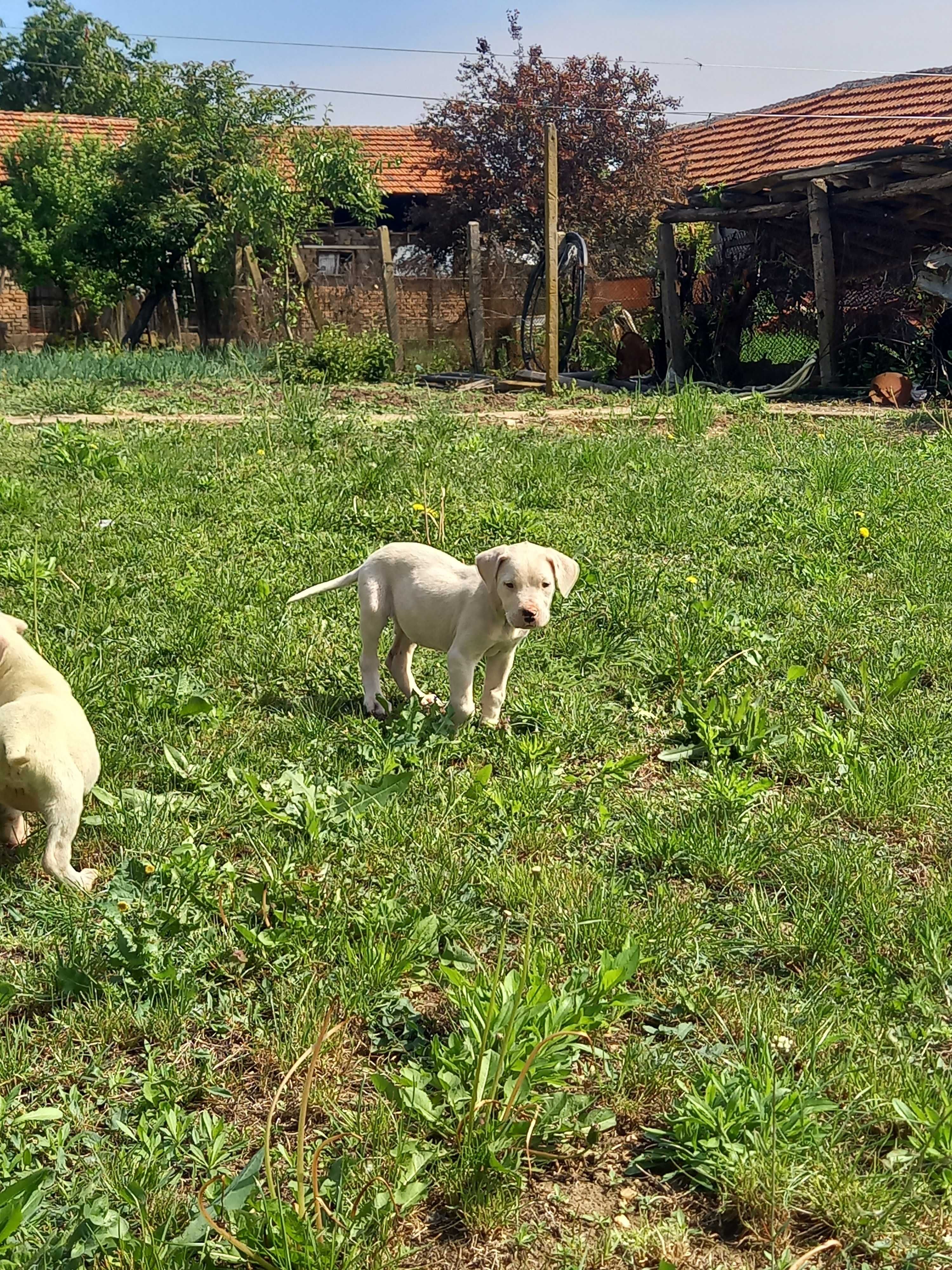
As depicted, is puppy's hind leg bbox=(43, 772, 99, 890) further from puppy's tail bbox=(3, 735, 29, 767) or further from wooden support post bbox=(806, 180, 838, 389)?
wooden support post bbox=(806, 180, 838, 389)

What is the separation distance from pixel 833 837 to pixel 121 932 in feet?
7.02

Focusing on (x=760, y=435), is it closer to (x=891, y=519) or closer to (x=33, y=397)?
(x=891, y=519)

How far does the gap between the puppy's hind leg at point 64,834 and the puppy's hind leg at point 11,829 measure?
A: 287 mm

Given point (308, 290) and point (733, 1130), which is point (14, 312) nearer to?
point (308, 290)

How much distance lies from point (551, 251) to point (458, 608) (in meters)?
10.7

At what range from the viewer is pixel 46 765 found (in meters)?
3.15

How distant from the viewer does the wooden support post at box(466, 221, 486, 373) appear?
1930 centimetres

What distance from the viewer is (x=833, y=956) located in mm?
2945

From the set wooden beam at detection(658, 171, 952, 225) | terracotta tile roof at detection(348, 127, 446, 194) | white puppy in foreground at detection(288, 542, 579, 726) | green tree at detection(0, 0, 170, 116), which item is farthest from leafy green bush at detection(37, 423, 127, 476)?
green tree at detection(0, 0, 170, 116)

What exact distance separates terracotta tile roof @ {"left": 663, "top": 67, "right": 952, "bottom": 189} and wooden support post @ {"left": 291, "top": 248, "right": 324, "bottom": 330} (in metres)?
7.08

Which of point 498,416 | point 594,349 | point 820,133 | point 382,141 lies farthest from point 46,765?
point 382,141

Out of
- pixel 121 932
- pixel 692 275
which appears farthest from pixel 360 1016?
pixel 692 275

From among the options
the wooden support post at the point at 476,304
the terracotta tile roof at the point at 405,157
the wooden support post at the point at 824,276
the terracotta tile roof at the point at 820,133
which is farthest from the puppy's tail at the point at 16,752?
the terracotta tile roof at the point at 405,157

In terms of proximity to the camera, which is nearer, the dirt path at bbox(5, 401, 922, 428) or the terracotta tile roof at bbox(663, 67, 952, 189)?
the dirt path at bbox(5, 401, 922, 428)
